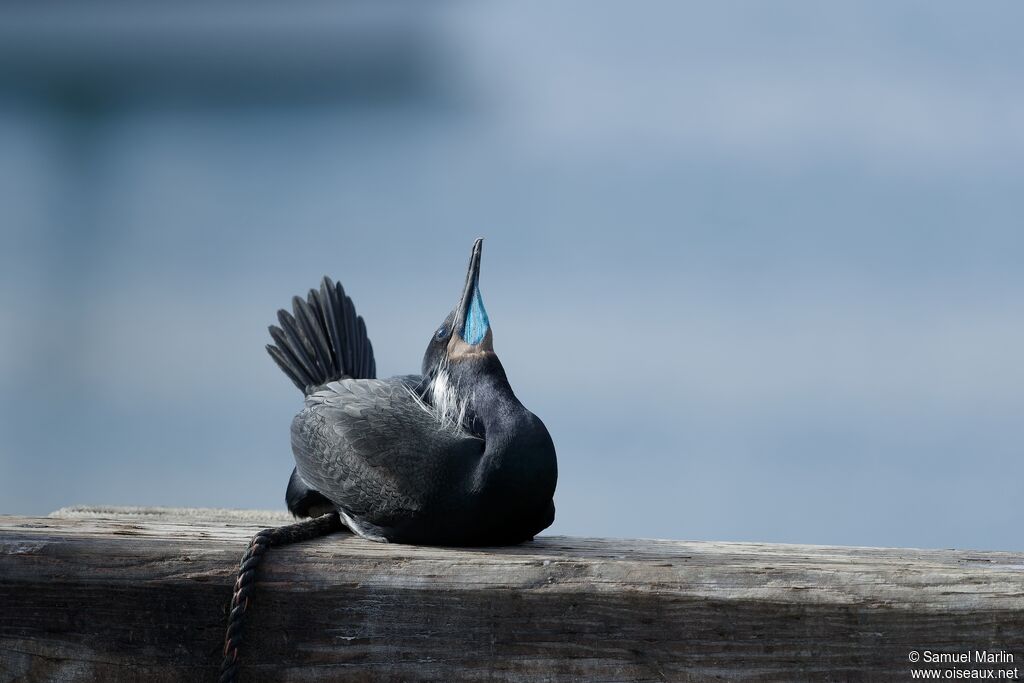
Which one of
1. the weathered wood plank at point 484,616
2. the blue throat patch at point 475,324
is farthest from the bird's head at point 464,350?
the weathered wood plank at point 484,616

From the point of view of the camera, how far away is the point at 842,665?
1539 mm

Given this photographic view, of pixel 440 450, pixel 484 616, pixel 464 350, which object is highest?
pixel 464 350

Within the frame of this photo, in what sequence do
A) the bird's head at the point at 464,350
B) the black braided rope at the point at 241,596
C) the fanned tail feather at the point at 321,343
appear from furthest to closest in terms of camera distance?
the fanned tail feather at the point at 321,343, the bird's head at the point at 464,350, the black braided rope at the point at 241,596

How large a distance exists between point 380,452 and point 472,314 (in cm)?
33

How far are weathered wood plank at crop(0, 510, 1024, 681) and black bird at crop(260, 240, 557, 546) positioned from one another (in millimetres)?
144

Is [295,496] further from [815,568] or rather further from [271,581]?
[815,568]

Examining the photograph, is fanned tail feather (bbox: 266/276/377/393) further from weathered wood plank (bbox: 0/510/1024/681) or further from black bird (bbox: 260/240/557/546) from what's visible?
weathered wood plank (bbox: 0/510/1024/681)

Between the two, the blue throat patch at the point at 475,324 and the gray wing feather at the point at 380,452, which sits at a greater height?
the blue throat patch at the point at 475,324

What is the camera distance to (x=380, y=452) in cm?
183

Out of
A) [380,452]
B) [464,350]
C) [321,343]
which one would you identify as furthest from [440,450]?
[321,343]

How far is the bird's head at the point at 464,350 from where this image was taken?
193 centimetres

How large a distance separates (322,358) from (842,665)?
57.1 inches

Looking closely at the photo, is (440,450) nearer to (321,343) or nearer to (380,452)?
(380,452)

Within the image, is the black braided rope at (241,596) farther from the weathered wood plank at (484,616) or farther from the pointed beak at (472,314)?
the pointed beak at (472,314)
